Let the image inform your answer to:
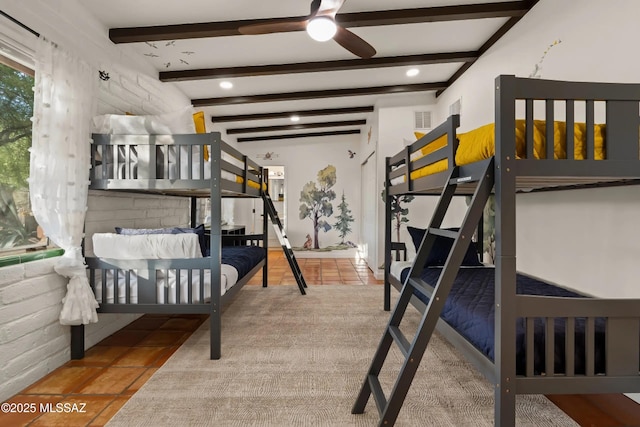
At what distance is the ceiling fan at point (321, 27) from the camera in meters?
2.00

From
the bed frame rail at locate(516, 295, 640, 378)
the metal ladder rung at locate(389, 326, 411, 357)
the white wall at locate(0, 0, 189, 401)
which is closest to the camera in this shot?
the bed frame rail at locate(516, 295, 640, 378)

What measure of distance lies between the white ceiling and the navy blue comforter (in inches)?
72.2

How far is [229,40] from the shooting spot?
2.84 m

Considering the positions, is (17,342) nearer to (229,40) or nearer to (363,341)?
(363,341)

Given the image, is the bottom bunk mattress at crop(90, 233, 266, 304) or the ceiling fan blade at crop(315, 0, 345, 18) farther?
the bottom bunk mattress at crop(90, 233, 266, 304)

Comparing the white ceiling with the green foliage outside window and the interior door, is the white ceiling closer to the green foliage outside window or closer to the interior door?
the green foliage outside window

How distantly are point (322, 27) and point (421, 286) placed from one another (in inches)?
64.2

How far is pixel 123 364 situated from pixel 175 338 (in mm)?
452

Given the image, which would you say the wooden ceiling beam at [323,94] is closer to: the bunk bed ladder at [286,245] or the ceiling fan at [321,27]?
the bunk bed ladder at [286,245]

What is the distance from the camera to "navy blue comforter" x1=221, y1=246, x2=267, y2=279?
2754 mm

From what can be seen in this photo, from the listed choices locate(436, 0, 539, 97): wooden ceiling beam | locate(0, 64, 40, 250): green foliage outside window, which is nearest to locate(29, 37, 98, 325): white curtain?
locate(0, 64, 40, 250): green foliage outside window

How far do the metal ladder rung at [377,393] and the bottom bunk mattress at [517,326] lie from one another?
0.45 m

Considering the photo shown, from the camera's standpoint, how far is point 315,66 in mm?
3324

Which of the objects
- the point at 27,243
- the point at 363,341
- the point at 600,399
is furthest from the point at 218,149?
the point at 600,399
